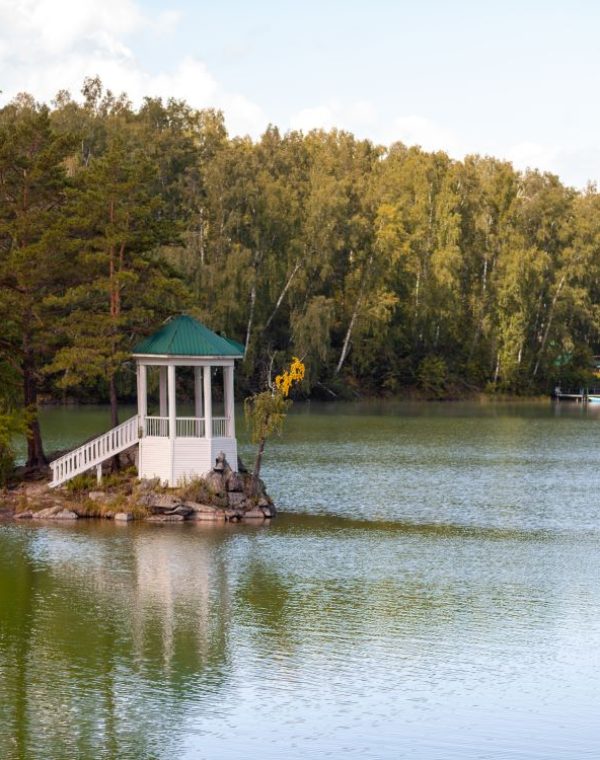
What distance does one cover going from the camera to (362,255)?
8788cm

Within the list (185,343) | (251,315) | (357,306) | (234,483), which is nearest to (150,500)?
(234,483)

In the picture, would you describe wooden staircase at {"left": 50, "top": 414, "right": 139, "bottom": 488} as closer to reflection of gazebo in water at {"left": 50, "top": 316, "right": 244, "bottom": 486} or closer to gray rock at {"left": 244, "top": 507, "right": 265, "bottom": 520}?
reflection of gazebo in water at {"left": 50, "top": 316, "right": 244, "bottom": 486}

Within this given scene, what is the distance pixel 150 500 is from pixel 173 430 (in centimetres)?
189

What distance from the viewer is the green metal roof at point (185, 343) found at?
112ft

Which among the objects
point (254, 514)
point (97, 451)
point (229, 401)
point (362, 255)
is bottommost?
point (254, 514)

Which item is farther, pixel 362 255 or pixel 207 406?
pixel 362 255

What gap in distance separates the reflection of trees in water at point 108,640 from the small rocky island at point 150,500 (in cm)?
187

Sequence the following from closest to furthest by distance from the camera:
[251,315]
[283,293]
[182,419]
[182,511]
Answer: [182,511] < [182,419] < [251,315] < [283,293]

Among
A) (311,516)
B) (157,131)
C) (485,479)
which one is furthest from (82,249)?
(157,131)

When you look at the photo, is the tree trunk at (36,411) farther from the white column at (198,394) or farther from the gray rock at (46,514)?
the white column at (198,394)

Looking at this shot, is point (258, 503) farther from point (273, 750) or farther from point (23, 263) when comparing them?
point (273, 750)

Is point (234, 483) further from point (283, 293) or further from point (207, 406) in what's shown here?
point (283, 293)

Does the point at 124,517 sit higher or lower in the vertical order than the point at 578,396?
lower

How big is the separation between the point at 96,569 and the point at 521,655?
9507mm
